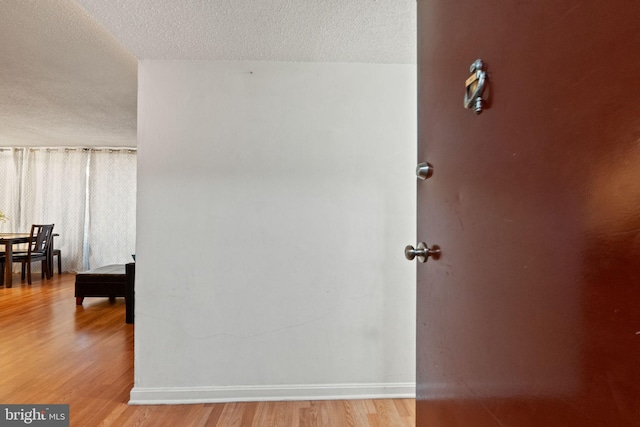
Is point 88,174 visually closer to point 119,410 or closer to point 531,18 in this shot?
point 119,410

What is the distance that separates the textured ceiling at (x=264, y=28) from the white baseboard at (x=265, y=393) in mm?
1883

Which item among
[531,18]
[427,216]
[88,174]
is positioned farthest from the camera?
[88,174]

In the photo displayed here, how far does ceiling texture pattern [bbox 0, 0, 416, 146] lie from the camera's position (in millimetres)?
1407

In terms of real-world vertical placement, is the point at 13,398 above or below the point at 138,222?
below

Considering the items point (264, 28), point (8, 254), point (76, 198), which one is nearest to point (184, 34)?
point (264, 28)

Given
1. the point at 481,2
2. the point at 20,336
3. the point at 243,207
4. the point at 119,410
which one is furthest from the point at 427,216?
the point at 20,336

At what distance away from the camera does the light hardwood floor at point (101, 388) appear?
1.63m

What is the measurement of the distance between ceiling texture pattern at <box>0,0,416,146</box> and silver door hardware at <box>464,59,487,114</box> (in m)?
0.93

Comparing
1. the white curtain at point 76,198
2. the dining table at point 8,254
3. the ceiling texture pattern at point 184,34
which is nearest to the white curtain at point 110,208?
the white curtain at point 76,198

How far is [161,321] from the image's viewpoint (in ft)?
5.88

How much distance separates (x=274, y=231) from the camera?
1.85m

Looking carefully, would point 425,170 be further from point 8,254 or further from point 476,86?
point 8,254

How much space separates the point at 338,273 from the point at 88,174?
5.51m

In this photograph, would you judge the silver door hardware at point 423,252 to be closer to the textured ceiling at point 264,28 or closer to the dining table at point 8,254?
the textured ceiling at point 264,28
